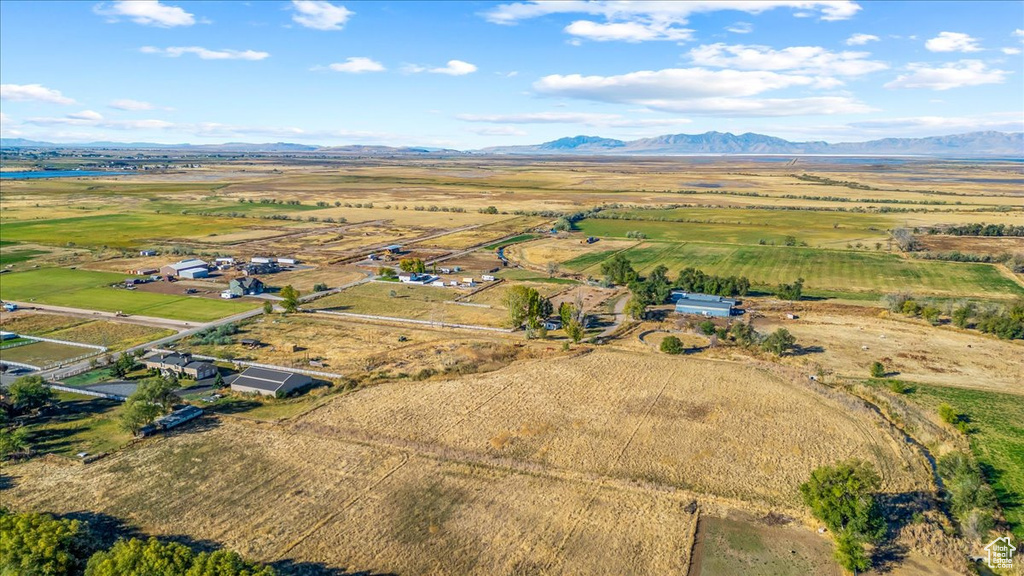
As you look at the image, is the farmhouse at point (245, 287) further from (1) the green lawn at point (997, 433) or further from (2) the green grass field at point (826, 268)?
(1) the green lawn at point (997, 433)

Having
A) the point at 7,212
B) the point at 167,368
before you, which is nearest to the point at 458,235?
the point at 167,368

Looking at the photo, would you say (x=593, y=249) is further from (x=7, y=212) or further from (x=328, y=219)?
(x=7, y=212)

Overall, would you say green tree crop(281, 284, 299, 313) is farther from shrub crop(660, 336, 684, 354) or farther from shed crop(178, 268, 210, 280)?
shrub crop(660, 336, 684, 354)

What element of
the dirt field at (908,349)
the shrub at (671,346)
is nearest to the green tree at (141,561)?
the shrub at (671,346)

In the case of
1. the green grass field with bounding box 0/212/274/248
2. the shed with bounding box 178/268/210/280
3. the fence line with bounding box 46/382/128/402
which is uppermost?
the green grass field with bounding box 0/212/274/248

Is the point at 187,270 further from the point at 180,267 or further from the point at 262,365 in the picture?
the point at 262,365

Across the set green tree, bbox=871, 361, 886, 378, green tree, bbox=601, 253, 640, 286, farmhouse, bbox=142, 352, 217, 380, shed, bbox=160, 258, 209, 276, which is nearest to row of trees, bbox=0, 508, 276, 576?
farmhouse, bbox=142, 352, 217, 380

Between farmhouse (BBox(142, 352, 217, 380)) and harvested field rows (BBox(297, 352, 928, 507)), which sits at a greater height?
farmhouse (BBox(142, 352, 217, 380))
